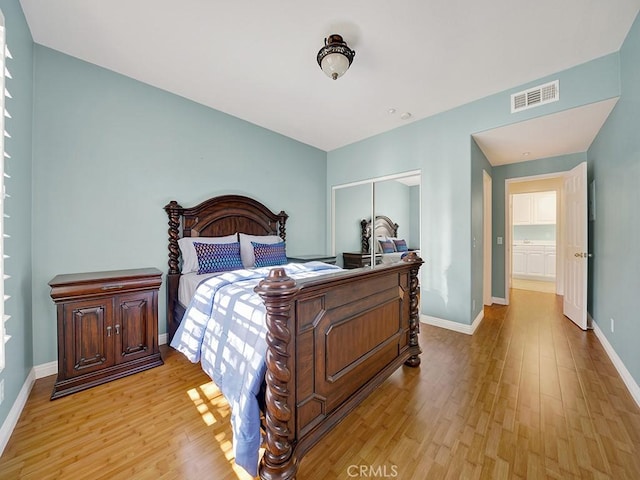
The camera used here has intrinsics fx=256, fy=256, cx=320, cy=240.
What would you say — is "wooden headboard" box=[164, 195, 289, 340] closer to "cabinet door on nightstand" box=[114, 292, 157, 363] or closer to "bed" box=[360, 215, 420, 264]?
"cabinet door on nightstand" box=[114, 292, 157, 363]

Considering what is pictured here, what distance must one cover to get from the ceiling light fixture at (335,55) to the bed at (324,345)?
1693 mm

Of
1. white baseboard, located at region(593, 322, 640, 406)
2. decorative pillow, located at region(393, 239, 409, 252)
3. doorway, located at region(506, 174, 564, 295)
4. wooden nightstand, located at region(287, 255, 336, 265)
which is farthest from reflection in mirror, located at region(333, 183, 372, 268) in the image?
doorway, located at region(506, 174, 564, 295)

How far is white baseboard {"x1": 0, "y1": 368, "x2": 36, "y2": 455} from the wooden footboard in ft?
4.99

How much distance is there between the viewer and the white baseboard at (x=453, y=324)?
316 cm

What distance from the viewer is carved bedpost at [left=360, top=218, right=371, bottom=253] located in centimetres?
439

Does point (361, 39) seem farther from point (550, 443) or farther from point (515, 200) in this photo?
point (515, 200)

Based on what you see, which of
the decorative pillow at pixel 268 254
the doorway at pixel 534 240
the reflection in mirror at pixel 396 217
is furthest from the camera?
the doorway at pixel 534 240

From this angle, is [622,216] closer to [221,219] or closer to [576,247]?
[576,247]

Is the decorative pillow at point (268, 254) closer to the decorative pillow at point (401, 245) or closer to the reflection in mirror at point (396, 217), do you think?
the reflection in mirror at point (396, 217)

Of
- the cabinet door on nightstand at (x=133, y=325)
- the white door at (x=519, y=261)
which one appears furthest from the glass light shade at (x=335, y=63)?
the white door at (x=519, y=261)

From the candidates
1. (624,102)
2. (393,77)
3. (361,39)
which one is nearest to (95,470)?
(361,39)

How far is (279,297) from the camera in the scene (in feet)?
3.78

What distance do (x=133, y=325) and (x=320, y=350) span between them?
1.85 m
